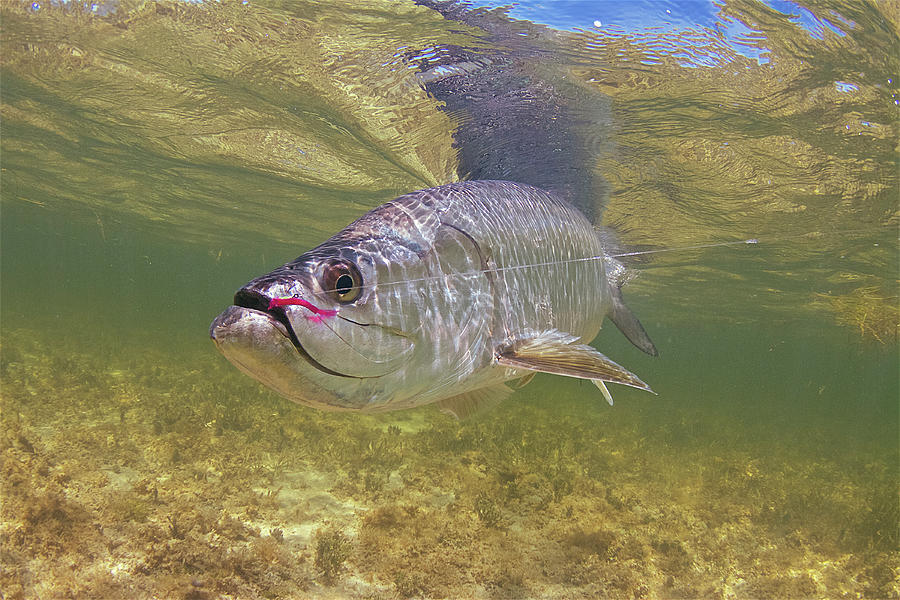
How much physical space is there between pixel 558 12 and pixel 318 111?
248 inches

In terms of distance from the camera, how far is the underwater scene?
19.5 ft

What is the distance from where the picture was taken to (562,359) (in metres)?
2.43

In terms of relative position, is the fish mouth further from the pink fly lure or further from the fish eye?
the fish eye

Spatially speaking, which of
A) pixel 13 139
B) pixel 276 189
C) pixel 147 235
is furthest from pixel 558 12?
pixel 147 235

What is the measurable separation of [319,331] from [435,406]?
4.81 meters

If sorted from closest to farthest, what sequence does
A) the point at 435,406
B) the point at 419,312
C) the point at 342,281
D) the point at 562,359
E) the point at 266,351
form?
the point at 266,351, the point at 342,281, the point at 419,312, the point at 562,359, the point at 435,406

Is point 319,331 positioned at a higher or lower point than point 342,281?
lower

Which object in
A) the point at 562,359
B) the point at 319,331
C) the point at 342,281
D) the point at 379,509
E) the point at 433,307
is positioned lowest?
the point at 379,509

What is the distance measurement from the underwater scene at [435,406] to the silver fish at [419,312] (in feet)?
2.58

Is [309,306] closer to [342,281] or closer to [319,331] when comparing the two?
[319,331]

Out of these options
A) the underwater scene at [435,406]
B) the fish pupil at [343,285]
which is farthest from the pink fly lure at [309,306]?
the underwater scene at [435,406]

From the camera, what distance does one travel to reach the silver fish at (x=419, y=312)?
5.79 ft

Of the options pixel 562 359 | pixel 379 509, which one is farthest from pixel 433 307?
pixel 379 509

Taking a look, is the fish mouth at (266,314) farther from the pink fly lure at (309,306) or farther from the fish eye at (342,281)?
the fish eye at (342,281)
